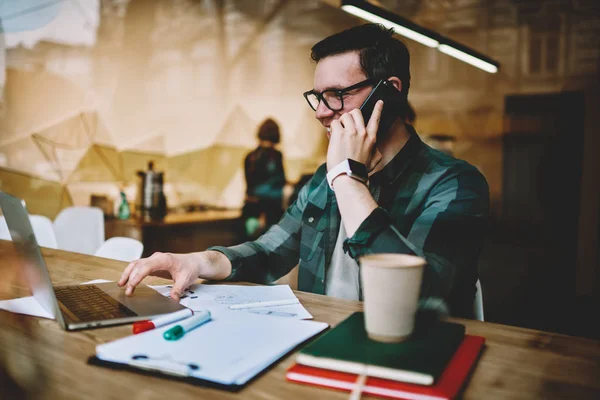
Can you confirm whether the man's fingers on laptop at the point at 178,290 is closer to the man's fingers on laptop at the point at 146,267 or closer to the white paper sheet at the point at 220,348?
the man's fingers on laptop at the point at 146,267

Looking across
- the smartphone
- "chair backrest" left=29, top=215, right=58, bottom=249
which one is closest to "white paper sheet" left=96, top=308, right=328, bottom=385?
the smartphone

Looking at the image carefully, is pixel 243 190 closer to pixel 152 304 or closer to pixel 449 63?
pixel 449 63

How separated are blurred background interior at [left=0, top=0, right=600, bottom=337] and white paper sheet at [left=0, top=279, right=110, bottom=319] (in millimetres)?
2574

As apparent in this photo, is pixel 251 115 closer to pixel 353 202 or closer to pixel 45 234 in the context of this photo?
pixel 45 234

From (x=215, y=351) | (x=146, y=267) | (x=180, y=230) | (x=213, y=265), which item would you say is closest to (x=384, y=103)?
(x=213, y=265)

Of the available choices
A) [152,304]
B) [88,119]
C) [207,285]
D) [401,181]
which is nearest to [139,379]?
[152,304]

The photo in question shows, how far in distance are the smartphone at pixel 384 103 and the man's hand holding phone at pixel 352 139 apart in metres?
0.06

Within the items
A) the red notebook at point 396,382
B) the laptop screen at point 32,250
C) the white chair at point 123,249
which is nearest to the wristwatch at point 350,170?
the red notebook at point 396,382

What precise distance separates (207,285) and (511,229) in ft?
13.6

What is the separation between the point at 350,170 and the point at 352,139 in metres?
0.11

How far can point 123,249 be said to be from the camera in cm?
196

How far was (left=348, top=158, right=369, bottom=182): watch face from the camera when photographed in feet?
3.87

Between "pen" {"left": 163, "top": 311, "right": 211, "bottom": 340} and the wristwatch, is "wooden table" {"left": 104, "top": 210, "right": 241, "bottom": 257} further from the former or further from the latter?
"pen" {"left": 163, "top": 311, "right": 211, "bottom": 340}

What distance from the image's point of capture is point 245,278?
4.86 ft
